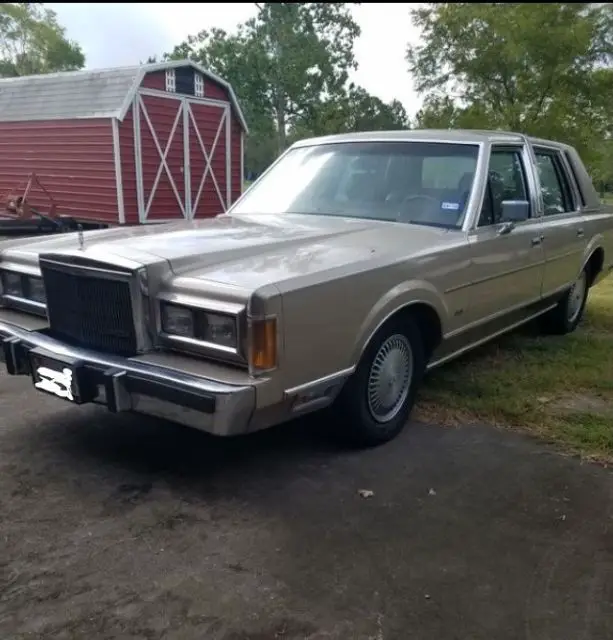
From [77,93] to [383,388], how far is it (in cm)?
1222

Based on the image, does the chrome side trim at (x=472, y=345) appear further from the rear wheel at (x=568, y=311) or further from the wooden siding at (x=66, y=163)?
the wooden siding at (x=66, y=163)

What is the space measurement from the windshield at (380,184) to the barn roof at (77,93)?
9.11 meters

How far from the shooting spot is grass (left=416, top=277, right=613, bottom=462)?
4.02 m

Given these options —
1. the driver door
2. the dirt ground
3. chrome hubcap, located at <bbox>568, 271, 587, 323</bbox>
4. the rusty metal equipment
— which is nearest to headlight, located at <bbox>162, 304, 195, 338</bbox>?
the dirt ground

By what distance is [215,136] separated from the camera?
15.3 m

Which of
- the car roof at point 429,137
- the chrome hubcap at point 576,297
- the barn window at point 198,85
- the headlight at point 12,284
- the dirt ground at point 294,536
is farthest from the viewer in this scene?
the barn window at point 198,85

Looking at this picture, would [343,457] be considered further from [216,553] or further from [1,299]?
[1,299]

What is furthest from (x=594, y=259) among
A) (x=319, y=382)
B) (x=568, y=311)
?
(x=319, y=382)

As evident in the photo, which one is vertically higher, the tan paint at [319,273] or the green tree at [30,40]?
the green tree at [30,40]

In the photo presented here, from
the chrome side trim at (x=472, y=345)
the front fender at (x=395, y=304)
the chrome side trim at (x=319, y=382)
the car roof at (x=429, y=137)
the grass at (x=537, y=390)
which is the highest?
the car roof at (x=429, y=137)

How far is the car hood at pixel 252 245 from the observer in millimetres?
3104

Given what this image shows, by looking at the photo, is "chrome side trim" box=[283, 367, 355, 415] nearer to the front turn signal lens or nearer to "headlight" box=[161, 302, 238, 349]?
the front turn signal lens

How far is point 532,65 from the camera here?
47.2 feet

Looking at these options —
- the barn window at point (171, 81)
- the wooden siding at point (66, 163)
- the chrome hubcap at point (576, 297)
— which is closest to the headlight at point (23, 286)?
the chrome hubcap at point (576, 297)
